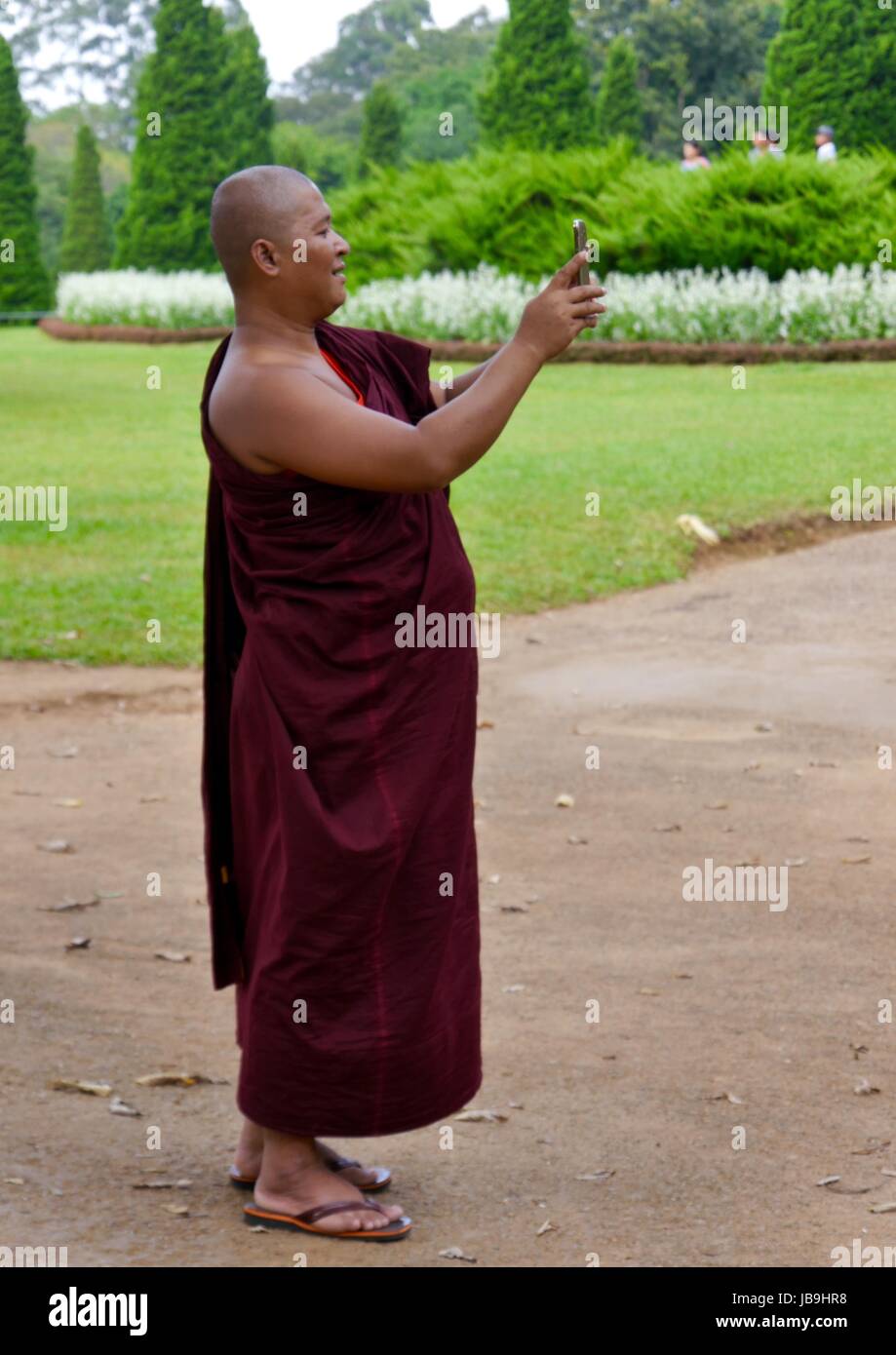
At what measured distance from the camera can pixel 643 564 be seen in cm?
1166

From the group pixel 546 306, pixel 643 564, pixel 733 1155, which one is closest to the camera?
pixel 546 306

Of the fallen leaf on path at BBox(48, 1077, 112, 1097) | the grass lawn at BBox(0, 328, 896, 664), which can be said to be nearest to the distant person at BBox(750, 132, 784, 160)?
the grass lawn at BBox(0, 328, 896, 664)

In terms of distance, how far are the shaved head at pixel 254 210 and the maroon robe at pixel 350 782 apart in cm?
23

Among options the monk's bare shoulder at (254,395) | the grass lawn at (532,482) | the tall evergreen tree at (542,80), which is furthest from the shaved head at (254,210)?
the tall evergreen tree at (542,80)

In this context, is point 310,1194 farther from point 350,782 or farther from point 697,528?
point 697,528

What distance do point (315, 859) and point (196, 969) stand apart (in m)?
2.06

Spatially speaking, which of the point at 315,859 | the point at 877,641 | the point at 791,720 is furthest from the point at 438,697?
the point at 877,641

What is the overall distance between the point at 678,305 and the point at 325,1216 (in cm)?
1736

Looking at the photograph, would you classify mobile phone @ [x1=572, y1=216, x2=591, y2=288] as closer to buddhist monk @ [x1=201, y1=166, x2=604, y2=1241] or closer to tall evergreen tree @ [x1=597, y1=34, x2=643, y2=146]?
buddhist monk @ [x1=201, y1=166, x2=604, y2=1241]

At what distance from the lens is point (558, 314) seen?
3396 mm

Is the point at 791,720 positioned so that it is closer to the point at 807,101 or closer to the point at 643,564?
the point at 643,564

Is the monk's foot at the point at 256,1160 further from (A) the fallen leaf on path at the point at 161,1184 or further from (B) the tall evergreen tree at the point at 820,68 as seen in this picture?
(B) the tall evergreen tree at the point at 820,68

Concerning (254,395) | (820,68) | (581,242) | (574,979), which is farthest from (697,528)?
(820,68)

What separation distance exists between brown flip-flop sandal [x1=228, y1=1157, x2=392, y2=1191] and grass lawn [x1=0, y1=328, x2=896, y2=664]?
234 inches
